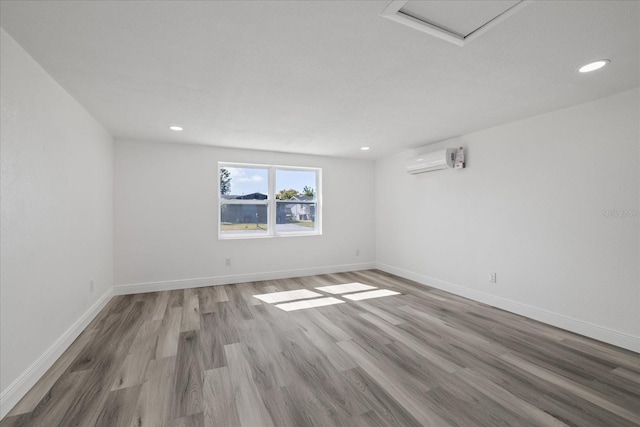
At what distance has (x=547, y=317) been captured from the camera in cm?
298

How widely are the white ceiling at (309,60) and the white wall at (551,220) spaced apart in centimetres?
32

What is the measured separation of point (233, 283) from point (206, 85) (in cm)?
327

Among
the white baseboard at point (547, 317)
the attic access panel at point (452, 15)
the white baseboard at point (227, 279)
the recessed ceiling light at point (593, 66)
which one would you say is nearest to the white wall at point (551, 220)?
the white baseboard at point (547, 317)

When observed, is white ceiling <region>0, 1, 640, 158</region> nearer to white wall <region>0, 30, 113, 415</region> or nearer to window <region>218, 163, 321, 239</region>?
white wall <region>0, 30, 113, 415</region>

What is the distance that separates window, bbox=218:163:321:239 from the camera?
4.75m

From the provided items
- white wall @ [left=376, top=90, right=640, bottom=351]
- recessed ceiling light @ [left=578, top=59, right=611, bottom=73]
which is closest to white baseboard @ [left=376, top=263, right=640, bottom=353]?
white wall @ [left=376, top=90, right=640, bottom=351]

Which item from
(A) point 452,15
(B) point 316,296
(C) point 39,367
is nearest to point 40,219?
(C) point 39,367

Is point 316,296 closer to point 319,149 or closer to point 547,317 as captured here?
point 319,149

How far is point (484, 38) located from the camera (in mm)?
1688

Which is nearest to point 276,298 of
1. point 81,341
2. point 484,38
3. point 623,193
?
point 81,341

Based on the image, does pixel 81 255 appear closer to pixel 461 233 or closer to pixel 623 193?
pixel 461 233

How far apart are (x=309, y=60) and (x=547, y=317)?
3607 mm

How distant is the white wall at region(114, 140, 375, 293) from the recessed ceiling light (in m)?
3.80

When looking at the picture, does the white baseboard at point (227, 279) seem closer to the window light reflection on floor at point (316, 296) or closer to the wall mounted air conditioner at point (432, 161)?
the window light reflection on floor at point (316, 296)
